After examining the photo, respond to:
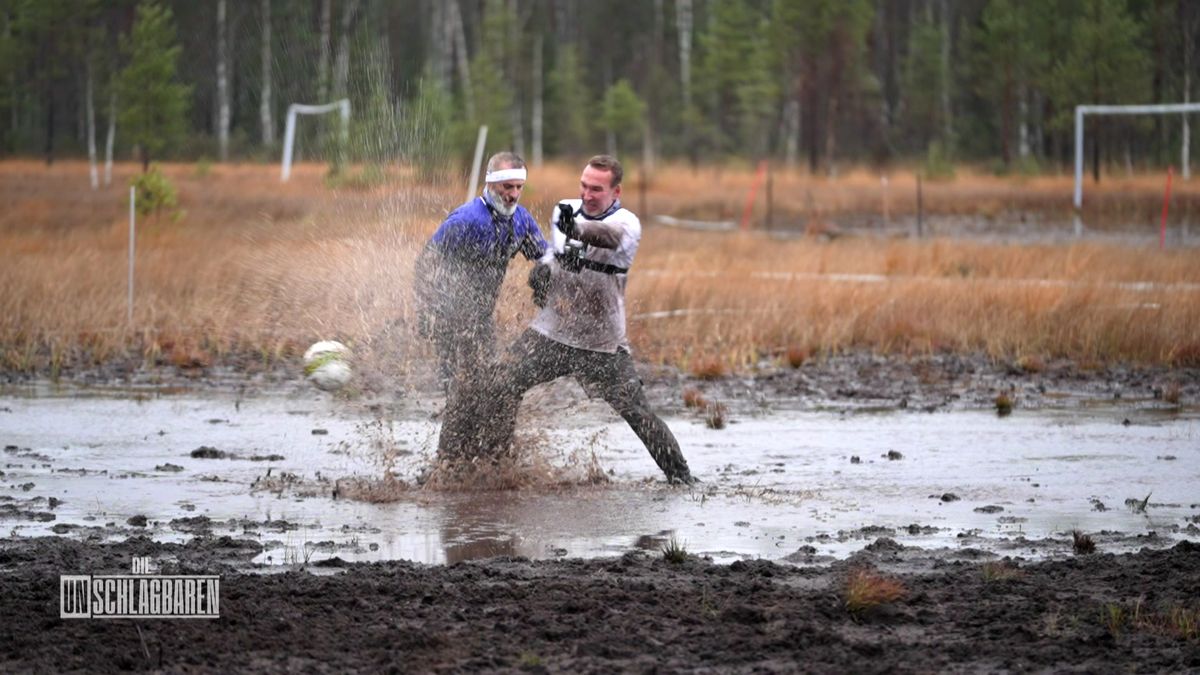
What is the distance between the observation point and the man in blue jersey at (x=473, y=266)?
33.2ft

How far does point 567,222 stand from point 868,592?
3558mm

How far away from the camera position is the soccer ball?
11531 mm

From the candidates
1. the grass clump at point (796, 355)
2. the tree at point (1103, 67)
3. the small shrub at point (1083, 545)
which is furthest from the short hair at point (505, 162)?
the tree at point (1103, 67)

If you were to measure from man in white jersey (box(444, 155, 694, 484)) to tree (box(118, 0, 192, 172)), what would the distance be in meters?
30.7

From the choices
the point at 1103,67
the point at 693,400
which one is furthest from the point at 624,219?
the point at 1103,67

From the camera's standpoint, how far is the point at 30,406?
44.6ft

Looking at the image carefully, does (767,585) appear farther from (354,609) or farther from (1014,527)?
(1014,527)

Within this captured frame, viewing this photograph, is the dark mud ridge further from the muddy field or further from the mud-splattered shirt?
the mud-splattered shirt

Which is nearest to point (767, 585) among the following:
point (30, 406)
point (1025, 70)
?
point (30, 406)

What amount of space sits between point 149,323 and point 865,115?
55667mm

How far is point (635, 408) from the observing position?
10195mm

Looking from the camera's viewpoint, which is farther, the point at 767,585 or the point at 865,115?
the point at 865,115

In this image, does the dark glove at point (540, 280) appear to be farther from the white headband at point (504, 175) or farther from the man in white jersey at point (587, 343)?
the white headband at point (504, 175)

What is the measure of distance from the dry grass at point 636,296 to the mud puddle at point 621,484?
3.25 ft
